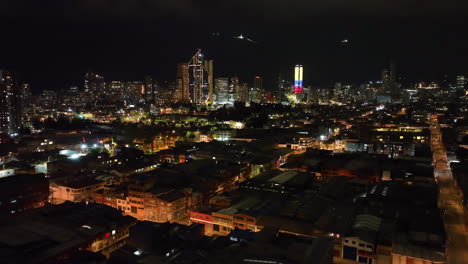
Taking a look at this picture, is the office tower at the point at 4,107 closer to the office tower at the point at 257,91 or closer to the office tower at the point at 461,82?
the office tower at the point at 257,91

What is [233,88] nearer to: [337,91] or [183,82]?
[183,82]

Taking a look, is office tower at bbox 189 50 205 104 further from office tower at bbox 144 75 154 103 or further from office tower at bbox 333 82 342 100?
office tower at bbox 333 82 342 100

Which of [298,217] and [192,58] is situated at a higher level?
[192,58]

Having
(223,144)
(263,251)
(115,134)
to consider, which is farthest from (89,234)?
(115,134)

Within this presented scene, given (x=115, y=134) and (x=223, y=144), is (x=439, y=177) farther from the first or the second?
(x=115, y=134)

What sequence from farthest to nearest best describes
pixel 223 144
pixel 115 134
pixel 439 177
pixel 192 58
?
pixel 192 58 → pixel 115 134 → pixel 223 144 → pixel 439 177

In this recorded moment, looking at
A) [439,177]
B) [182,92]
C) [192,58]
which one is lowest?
[439,177]

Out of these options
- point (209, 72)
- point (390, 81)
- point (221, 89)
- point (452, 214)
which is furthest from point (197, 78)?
point (452, 214)

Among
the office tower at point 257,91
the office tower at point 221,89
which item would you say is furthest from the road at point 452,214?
the office tower at point 257,91
